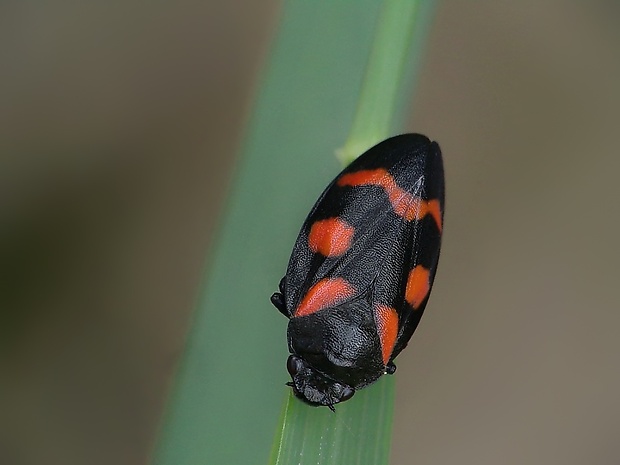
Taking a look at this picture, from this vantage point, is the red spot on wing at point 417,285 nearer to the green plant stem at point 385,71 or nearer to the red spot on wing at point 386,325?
the red spot on wing at point 386,325

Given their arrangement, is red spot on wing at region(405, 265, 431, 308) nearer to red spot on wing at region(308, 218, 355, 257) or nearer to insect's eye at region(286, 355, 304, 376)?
red spot on wing at region(308, 218, 355, 257)

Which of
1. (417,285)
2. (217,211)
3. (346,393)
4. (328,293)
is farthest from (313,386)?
(217,211)

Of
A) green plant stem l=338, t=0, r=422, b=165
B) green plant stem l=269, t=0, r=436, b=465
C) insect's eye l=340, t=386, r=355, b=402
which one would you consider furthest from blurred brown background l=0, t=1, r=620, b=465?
green plant stem l=338, t=0, r=422, b=165

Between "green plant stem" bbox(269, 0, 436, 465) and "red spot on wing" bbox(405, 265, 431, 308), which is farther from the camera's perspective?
"red spot on wing" bbox(405, 265, 431, 308)

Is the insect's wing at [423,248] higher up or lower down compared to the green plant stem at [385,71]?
lower down

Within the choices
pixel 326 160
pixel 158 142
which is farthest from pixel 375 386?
pixel 158 142

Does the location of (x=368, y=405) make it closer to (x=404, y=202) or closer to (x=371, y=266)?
(x=371, y=266)

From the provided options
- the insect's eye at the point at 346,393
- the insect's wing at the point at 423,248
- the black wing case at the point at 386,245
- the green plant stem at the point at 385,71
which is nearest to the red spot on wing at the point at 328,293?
the black wing case at the point at 386,245

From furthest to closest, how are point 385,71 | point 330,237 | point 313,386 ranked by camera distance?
point 330,237 → point 313,386 → point 385,71
